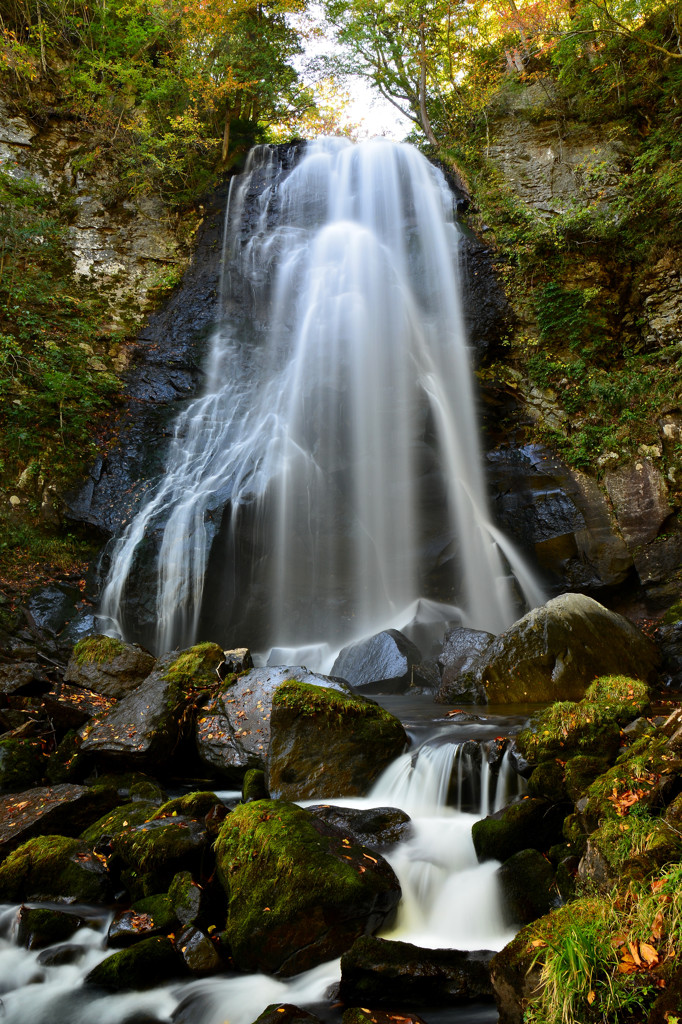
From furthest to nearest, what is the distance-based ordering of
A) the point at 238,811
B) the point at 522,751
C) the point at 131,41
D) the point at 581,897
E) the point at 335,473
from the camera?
the point at 131,41 < the point at 335,473 < the point at 522,751 < the point at 238,811 < the point at 581,897

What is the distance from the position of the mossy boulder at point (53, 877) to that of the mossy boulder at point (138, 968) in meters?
0.83

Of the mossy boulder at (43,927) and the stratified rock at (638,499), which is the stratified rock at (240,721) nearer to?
the mossy boulder at (43,927)

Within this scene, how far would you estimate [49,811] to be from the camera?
211 inches

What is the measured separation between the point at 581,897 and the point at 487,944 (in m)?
0.90

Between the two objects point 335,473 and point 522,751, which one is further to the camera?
point 335,473

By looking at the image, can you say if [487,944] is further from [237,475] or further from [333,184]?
[333,184]

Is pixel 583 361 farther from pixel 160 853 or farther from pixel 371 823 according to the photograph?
pixel 160 853

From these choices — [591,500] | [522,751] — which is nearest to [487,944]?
[522,751]

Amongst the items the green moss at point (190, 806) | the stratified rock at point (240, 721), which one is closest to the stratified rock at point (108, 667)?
the stratified rock at point (240, 721)

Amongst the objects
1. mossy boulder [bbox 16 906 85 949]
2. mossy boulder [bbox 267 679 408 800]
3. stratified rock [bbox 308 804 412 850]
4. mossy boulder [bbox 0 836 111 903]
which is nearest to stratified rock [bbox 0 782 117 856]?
mossy boulder [bbox 0 836 111 903]

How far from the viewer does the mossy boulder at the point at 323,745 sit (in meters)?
5.55

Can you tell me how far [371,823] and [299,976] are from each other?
49.2 inches

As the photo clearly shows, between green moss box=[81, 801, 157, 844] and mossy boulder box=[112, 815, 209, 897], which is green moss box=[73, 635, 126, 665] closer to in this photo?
green moss box=[81, 801, 157, 844]

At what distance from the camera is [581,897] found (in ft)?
10.9
